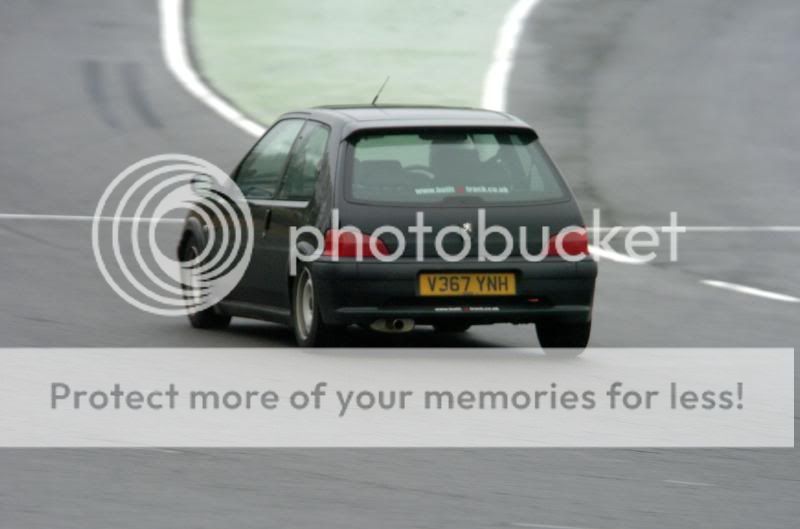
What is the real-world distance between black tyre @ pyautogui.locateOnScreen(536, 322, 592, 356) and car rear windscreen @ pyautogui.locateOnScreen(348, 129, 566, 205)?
0.79 meters

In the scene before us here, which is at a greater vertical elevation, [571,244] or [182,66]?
[571,244]

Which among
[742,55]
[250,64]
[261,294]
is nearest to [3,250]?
[261,294]

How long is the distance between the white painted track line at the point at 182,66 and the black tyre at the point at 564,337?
12.0 meters

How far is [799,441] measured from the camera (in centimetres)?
873

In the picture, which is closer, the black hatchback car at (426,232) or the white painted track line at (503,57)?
the black hatchback car at (426,232)

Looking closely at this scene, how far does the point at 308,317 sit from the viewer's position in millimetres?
11289

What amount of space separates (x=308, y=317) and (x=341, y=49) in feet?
61.5

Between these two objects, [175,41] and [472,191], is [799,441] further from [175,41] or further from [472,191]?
[175,41]

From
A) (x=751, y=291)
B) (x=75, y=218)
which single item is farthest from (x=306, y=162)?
(x=75, y=218)

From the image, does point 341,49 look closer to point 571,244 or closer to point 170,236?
point 170,236

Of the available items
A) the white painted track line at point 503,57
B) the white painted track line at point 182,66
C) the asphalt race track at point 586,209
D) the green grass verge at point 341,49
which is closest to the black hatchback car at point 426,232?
the asphalt race track at point 586,209

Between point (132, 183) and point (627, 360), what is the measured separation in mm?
10693

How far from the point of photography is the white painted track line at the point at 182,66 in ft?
80.3

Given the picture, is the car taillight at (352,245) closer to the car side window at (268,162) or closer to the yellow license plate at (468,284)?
the yellow license plate at (468,284)
